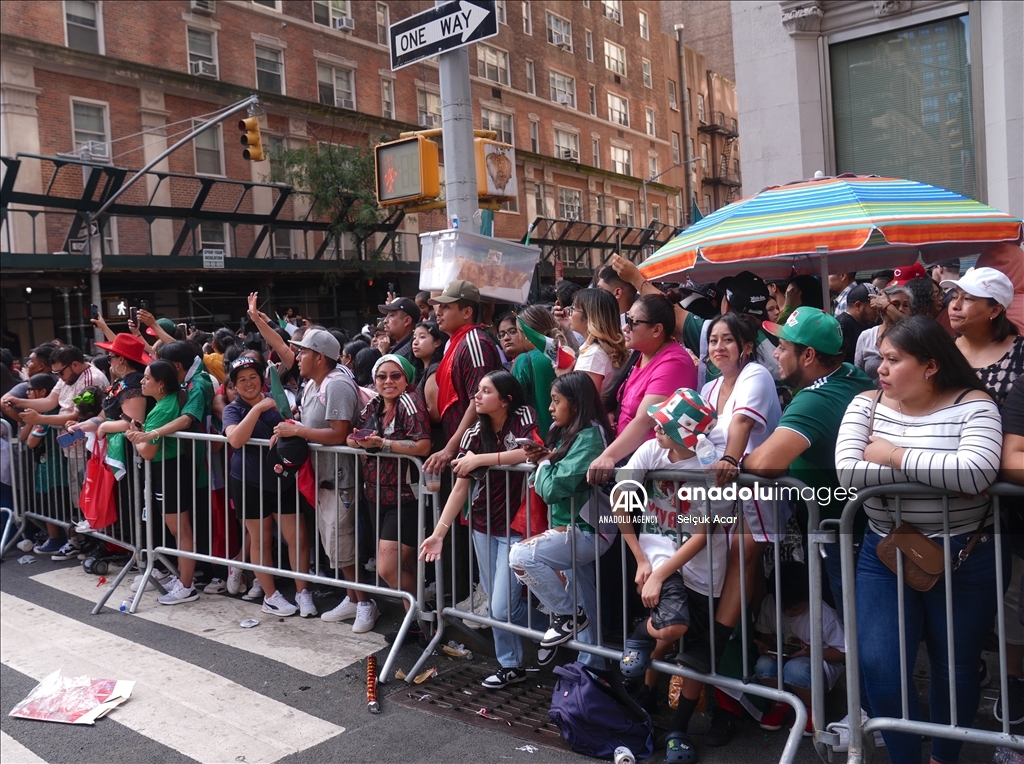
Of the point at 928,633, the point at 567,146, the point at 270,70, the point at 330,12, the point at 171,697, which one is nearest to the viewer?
the point at 928,633

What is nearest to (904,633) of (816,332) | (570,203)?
(816,332)

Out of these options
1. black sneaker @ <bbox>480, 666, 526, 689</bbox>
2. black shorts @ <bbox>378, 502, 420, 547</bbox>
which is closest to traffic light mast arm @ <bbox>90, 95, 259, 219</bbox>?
black shorts @ <bbox>378, 502, 420, 547</bbox>

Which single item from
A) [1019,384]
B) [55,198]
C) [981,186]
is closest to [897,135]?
[981,186]

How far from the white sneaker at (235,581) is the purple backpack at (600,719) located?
3.81 m

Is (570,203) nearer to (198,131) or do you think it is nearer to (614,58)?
(614,58)

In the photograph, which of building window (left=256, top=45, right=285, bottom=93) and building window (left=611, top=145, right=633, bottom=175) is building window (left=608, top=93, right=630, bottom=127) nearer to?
building window (left=611, top=145, right=633, bottom=175)

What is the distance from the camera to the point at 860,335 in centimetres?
604

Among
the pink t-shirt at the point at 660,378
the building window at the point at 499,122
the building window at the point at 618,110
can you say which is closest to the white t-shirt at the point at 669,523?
the pink t-shirt at the point at 660,378

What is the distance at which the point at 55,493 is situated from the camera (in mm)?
8773

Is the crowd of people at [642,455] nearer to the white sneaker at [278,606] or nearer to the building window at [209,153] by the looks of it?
the white sneaker at [278,606]

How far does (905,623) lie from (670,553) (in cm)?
106

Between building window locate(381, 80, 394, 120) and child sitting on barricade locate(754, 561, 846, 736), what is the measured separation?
34215 mm

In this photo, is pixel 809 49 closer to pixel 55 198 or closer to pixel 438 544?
pixel 438 544

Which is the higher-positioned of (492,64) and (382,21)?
(382,21)
